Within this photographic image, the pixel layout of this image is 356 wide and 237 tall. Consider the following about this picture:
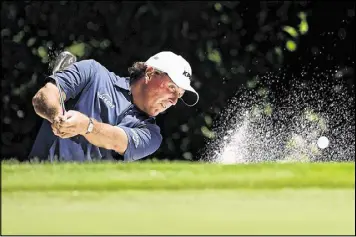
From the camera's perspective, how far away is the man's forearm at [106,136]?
179 inches

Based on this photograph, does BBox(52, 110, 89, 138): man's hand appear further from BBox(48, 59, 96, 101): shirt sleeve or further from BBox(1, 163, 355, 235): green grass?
BBox(1, 163, 355, 235): green grass

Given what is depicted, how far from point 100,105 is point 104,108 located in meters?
0.03

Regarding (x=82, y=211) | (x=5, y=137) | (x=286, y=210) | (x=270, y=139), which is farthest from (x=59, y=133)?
(x=270, y=139)

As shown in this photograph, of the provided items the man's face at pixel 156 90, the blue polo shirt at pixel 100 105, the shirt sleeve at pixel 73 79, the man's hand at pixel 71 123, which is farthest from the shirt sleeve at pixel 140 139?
the shirt sleeve at pixel 73 79

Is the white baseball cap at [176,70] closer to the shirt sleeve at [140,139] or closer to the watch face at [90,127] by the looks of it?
the shirt sleeve at [140,139]

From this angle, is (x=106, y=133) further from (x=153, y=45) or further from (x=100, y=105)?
(x=153, y=45)

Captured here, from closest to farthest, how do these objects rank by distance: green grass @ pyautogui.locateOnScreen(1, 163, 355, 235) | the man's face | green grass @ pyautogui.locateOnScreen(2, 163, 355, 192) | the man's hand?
green grass @ pyautogui.locateOnScreen(1, 163, 355, 235)
green grass @ pyautogui.locateOnScreen(2, 163, 355, 192)
the man's hand
the man's face

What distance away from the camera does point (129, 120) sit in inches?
182

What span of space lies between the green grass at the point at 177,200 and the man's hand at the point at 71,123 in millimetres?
244

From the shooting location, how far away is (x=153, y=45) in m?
6.38

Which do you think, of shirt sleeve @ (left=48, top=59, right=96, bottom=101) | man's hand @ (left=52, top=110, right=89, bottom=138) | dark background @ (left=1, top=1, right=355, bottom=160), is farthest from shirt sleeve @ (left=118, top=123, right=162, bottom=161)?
dark background @ (left=1, top=1, right=355, bottom=160)

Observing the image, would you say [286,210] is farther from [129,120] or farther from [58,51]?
[58,51]

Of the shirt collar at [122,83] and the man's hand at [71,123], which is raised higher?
the shirt collar at [122,83]

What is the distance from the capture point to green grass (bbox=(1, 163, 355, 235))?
10.3 feet
